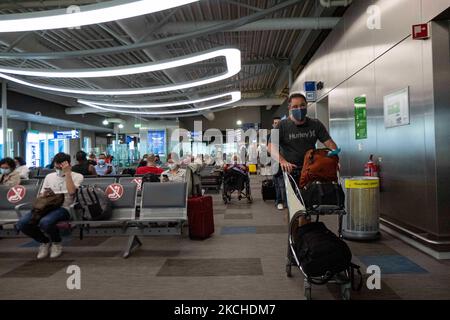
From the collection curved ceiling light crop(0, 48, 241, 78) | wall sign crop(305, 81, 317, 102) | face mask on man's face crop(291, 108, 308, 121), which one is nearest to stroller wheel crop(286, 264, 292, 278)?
face mask on man's face crop(291, 108, 308, 121)

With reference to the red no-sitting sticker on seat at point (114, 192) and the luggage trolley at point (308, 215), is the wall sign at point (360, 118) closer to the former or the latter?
the luggage trolley at point (308, 215)

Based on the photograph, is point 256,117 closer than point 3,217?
No

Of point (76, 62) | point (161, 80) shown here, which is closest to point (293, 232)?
point (76, 62)

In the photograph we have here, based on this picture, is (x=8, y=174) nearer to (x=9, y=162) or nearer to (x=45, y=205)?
(x=9, y=162)

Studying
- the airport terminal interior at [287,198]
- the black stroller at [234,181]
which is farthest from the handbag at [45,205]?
the black stroller at [234,181]

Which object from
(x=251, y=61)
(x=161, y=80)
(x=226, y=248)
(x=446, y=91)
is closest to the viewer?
(x=446, y=91)

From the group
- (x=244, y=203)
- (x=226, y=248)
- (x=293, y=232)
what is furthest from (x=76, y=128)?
(x=293, y=232)

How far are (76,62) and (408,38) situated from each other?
918 cm

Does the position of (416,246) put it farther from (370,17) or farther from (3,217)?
(3,217)

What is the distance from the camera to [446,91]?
4074mm

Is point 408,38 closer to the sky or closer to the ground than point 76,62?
closer to the ground

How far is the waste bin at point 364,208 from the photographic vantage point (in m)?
4.80

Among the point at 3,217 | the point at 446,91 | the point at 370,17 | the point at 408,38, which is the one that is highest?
the point at 370,17
